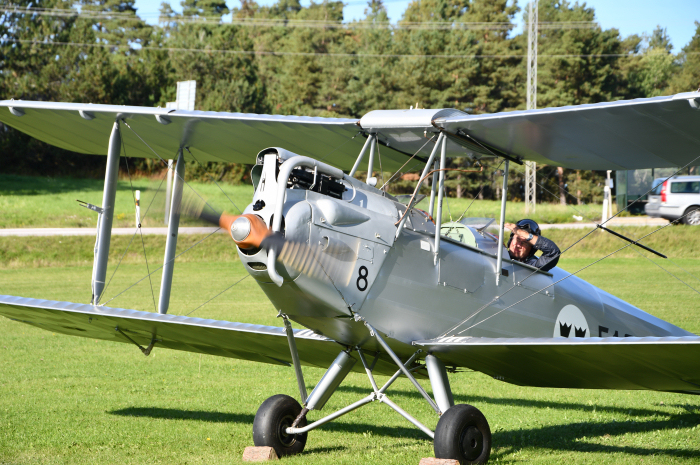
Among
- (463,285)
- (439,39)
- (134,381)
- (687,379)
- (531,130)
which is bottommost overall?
(134,381)

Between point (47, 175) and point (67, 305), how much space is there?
48.4m

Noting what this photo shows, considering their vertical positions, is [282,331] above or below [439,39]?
below

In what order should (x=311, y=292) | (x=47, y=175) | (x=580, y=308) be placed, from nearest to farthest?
(x=311, y=292)
(x=580, y=308)
(x=47, y=175)

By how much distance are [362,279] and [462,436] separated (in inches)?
59.1

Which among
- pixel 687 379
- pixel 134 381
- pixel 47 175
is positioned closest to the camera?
pixel 687 379

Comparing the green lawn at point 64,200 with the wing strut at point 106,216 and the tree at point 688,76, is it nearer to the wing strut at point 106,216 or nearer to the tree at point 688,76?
the wing strut at point 106,216

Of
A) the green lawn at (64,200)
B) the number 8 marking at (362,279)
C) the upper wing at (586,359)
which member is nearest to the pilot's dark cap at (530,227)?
the upper wing at (586,359)

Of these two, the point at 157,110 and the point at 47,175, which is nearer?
the point at 157,110

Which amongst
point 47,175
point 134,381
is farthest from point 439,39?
point 134,381

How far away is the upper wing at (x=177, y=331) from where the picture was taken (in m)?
6.46

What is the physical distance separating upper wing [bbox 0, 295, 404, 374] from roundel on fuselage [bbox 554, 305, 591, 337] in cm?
176

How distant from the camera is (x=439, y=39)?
56250 millimetres

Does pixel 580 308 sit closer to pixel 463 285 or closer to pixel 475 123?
pixel 463 285

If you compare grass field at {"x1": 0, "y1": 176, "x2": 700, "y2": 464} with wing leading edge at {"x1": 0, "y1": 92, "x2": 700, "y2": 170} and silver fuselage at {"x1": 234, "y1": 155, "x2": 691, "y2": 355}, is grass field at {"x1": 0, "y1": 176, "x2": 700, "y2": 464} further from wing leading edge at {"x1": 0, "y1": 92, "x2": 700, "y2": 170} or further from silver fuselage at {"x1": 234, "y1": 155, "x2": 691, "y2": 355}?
wing leading edge at {"x1": 0, "y1": 92, "x2": 700, "y2": 170}
